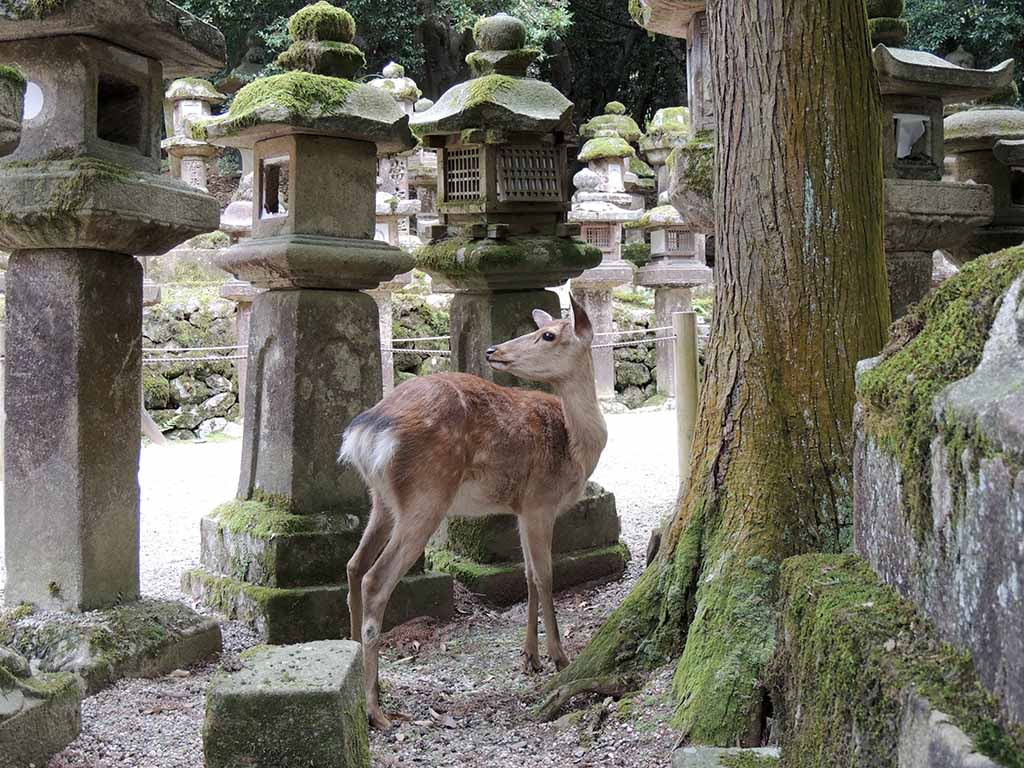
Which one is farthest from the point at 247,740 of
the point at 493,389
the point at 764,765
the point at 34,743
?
the point at 493,389

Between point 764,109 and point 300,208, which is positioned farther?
point 300,208

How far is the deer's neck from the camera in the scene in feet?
17.4

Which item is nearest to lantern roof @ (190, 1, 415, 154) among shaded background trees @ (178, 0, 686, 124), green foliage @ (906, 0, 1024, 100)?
green foliage @ (906, 0, 1024, 100)

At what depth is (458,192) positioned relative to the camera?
677 cm

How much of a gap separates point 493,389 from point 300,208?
1461 millimetres

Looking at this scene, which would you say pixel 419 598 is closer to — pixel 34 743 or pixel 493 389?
pixel 493 389

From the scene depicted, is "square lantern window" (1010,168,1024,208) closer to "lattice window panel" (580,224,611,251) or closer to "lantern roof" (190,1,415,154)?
"lantern roof" (190,1,415,154)

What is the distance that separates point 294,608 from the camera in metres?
5.36

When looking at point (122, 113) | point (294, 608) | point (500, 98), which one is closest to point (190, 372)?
point (500, 98)

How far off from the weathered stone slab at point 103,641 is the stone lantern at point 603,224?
10.7m

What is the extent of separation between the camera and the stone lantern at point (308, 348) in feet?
18.0

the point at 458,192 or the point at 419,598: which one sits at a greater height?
the point at 458,192

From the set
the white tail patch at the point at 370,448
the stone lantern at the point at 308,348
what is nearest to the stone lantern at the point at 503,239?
the stone lantern at the point at 308,348

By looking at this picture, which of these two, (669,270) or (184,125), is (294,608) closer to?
(669,270)
